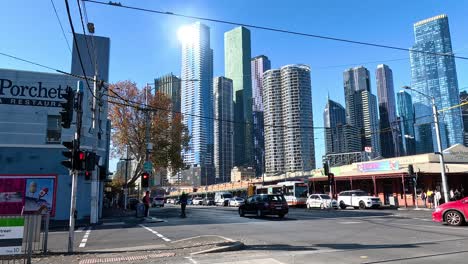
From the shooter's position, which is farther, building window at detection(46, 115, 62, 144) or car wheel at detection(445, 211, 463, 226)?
building window at detection(46, 115, 62, 144)

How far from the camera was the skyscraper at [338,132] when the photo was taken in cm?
4853

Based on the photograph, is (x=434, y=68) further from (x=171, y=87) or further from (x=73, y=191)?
(x=73, y=191)

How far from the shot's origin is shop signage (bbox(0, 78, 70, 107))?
25391 millimetres

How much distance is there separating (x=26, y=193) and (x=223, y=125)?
34.7 metres

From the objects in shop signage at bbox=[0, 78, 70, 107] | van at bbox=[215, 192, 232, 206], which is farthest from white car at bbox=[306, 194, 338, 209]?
shop signage at bbox=[0, 78, 70, 107]

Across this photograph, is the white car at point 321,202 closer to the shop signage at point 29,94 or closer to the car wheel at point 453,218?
the car wheel at point 453,218

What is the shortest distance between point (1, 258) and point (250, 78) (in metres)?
36.8

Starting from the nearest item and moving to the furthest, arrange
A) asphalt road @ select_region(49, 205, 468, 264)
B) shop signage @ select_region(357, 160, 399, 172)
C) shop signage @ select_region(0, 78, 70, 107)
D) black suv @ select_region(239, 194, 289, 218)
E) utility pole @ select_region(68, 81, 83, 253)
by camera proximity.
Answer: asphalt road @ select_region(49, 205, 468, 264)
utility pole @ select_region(68, 81, 83, 253)
shop signage @ select_region(0, 78, 70, 107)
black suv @ select_region(239, 194, 289, 218)
shop signage @ select_region(357, 160, 399, 172)

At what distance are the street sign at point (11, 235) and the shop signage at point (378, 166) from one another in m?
38.0

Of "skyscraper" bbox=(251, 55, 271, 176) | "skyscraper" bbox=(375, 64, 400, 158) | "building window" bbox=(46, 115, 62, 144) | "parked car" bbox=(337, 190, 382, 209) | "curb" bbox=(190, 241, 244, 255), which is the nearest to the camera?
"curb" bbox=(190, 241, 244, 255)

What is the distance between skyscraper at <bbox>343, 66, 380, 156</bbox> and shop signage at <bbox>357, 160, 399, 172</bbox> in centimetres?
339

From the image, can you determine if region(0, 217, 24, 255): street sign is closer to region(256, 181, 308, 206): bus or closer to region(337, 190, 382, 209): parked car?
region(337, 190, 382, 209): parked car

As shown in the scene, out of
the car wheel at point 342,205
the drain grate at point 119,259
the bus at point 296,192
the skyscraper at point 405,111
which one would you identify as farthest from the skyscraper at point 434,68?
the drain grate at point 119,259

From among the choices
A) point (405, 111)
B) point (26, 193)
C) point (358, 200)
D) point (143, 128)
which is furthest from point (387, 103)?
point (26, 193)
